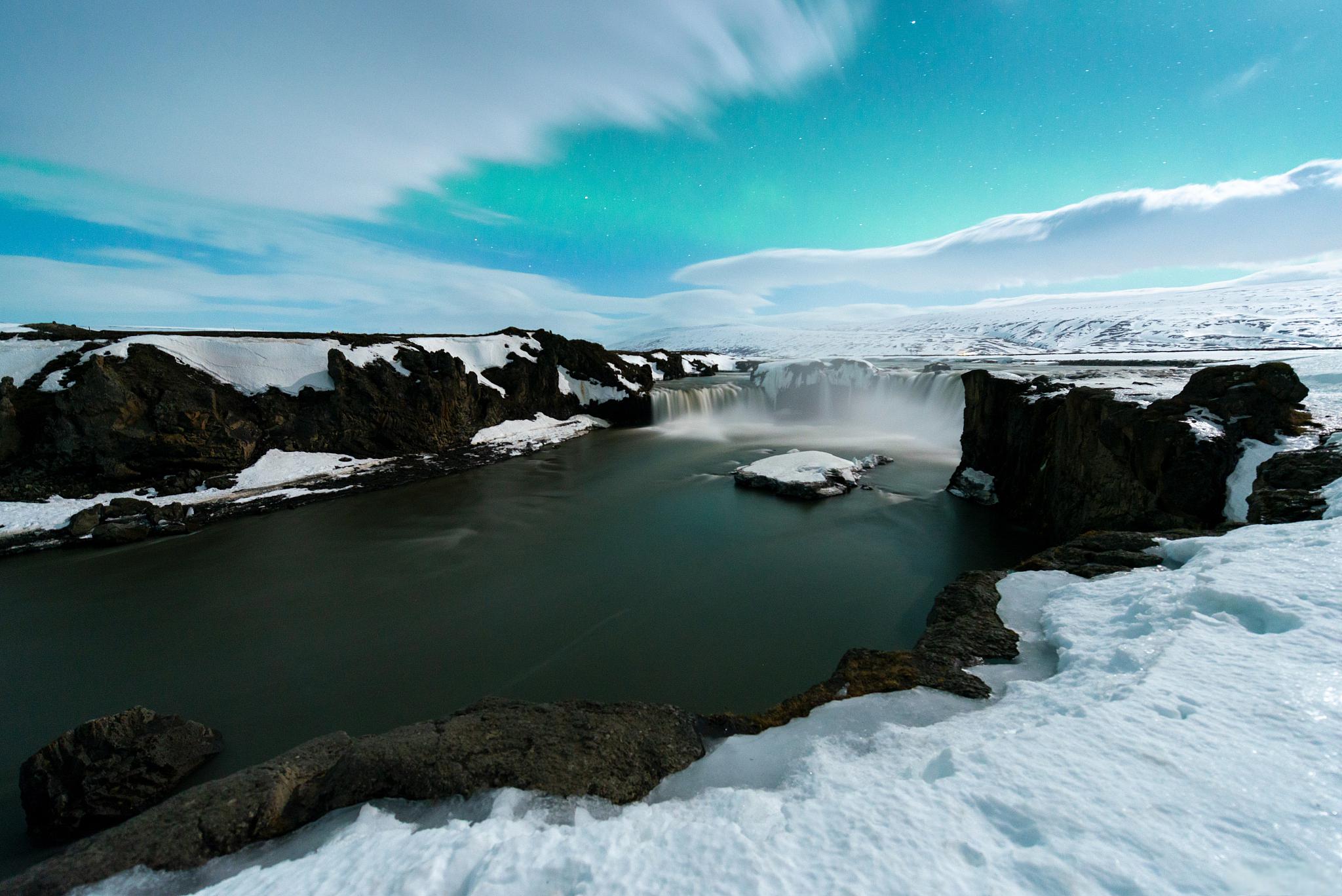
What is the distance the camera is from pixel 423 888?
2.69 meters

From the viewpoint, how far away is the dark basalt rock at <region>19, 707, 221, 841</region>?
5.13 metres

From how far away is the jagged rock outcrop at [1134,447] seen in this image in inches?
354

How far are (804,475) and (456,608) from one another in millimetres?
12466

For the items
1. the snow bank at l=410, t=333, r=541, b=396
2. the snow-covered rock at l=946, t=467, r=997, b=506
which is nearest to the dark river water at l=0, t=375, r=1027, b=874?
the snow-covered rock at l=946, t=467, r=997, b=506

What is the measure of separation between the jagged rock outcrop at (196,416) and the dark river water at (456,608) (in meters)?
4.14

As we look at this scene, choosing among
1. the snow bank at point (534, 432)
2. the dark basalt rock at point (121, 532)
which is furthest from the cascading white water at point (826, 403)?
the dark basalt rock at point (121, 532)

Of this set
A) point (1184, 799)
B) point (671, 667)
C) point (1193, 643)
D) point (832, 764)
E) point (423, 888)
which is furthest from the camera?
point (671, 667)

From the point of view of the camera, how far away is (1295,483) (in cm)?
743

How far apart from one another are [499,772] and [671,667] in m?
4.39

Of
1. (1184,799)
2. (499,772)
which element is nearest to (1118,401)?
(1184,799)

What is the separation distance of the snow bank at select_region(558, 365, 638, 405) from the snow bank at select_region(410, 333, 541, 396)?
2923 millimetres

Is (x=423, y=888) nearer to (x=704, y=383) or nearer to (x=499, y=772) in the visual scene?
(x=499, y=772)

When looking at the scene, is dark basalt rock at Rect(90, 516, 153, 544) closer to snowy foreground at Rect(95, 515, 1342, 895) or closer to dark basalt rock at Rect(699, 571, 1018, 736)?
snowy foreground at Rect(95, 515, 1342, 895)

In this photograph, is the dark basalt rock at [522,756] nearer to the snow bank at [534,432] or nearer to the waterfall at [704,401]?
the snow bank at [534,432]
